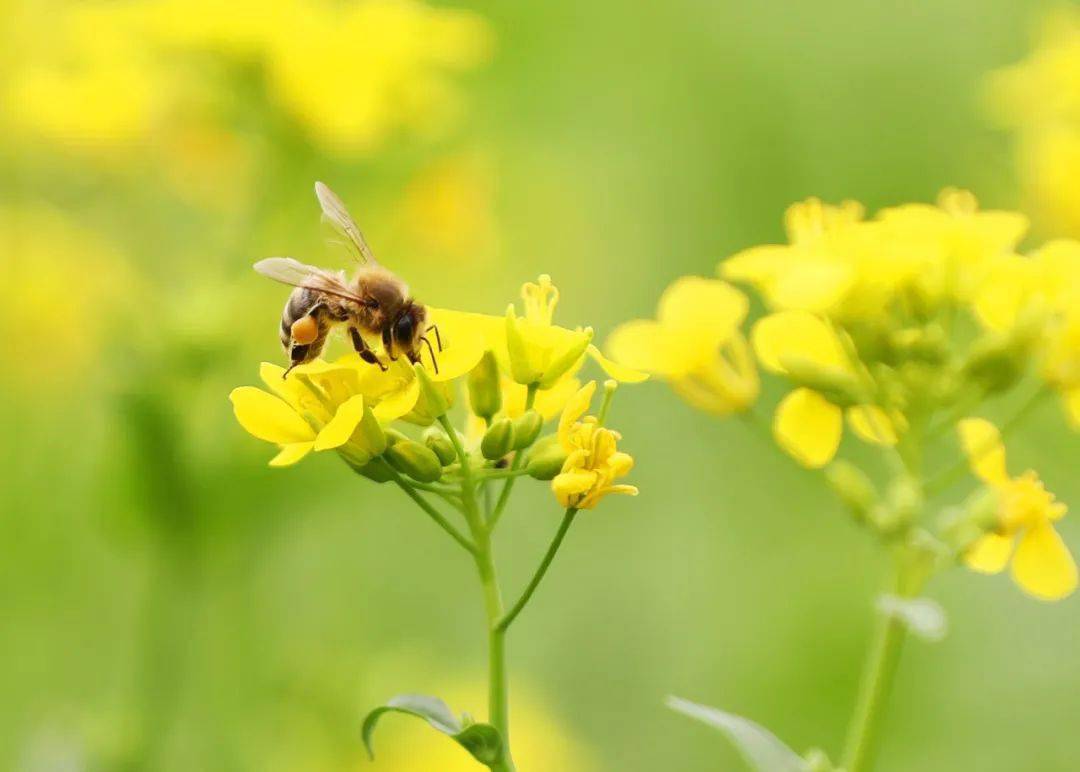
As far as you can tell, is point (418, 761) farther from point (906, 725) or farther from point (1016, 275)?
point (1016, 275)

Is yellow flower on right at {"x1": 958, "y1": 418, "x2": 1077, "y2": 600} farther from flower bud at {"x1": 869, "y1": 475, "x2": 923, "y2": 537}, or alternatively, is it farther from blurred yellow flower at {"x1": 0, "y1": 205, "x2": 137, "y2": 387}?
blurred yellow flower at {"x1": 0, "y1": 205, "x2": 137, "y2": 387}

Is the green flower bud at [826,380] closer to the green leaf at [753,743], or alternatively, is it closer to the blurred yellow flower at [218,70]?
the green leaf at [753,743]

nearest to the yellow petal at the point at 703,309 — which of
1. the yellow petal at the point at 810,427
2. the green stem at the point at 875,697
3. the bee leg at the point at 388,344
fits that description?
the yellow petal at the point at 810,427

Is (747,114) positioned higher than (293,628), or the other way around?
(747,114)

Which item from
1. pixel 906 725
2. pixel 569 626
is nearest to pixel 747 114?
pixel 569 626

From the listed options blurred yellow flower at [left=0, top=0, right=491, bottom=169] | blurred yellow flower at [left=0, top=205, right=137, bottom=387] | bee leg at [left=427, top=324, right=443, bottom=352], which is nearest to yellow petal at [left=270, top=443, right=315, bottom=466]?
bee leg at [left=427, top=324, right=443, bottom=352]

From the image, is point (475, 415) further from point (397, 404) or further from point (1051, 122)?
point (1051, 122)

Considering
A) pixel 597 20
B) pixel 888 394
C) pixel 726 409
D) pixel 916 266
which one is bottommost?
pixel 597 20
